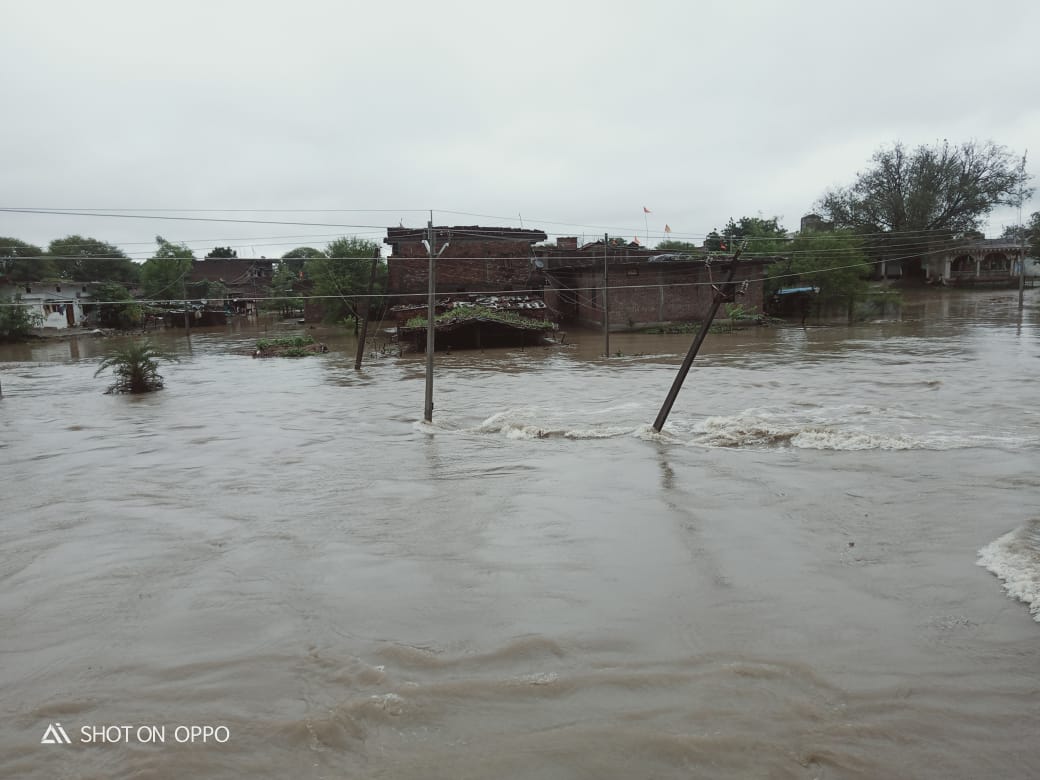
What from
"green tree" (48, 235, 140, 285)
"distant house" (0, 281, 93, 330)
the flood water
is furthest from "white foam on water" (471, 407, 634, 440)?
"green tree" (48, 235, 140, 285)

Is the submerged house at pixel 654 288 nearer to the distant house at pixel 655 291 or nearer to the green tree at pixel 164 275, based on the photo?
→ the distant house at pixel 655 291

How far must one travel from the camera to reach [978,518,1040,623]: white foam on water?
573cm

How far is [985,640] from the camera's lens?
5.05 metres

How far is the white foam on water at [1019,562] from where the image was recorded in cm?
573

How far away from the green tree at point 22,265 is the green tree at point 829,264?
48969mm

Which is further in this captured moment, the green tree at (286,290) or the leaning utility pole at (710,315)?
the green tree at (286,290)

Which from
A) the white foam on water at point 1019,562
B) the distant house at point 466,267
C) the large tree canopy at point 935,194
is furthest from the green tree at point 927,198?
the white foam on water at point 1019,562

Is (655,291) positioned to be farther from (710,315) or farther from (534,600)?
(534,600)

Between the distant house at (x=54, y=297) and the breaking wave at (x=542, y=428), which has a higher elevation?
the distant house at (x=54, y=297)

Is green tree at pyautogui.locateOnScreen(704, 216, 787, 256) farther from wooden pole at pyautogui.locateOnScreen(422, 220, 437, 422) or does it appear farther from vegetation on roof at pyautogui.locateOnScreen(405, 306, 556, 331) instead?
wooden pole at pyautogui.locateOnScreen(422, 220, 437, 422)

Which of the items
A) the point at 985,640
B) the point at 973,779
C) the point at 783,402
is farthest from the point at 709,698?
the point at 783,402

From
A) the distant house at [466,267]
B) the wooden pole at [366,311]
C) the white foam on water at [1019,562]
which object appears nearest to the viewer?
the white foam on water at [1019,562]

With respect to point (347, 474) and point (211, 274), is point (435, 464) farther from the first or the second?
point (211, 274)

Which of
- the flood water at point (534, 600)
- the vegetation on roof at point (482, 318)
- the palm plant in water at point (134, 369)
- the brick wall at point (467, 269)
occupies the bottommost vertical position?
the flood water at point (534, 600)
